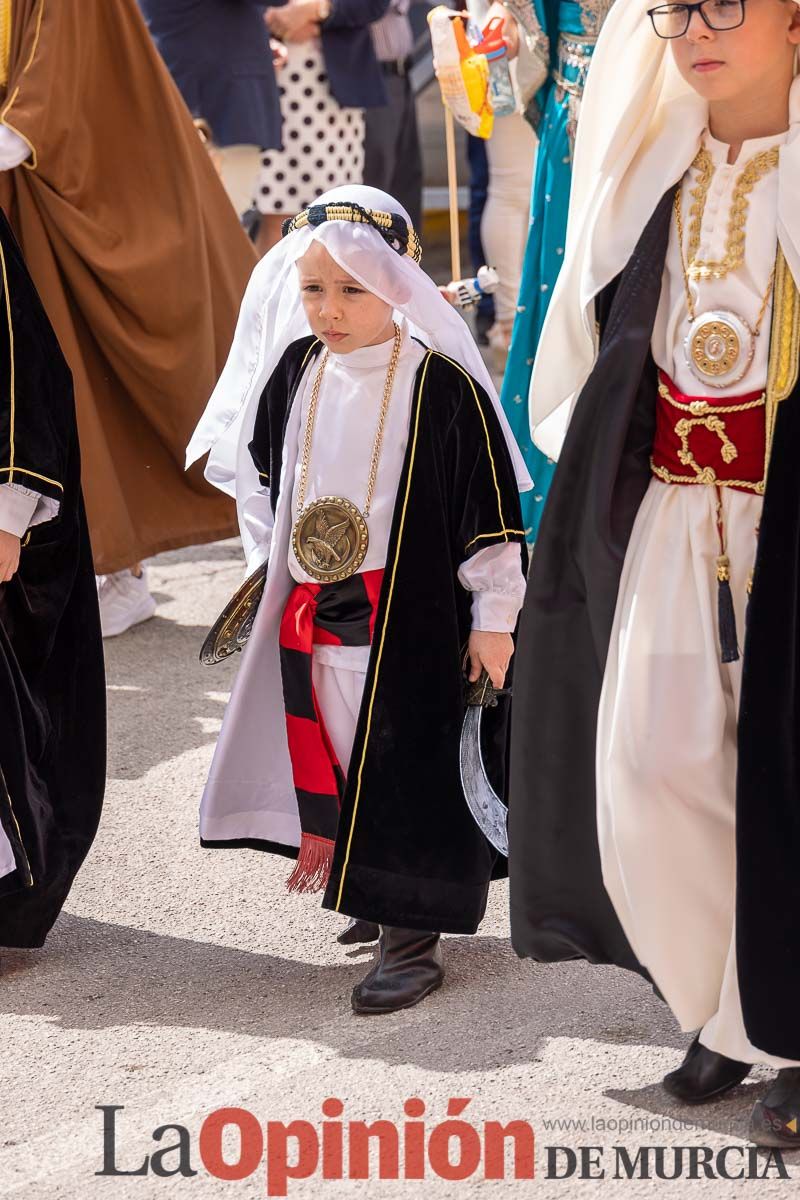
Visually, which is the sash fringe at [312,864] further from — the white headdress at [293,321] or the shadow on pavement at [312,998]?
the white headdress at [293,321]

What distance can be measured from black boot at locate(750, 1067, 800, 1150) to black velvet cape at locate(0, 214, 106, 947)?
1518 millimetres

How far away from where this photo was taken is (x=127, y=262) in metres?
5.55

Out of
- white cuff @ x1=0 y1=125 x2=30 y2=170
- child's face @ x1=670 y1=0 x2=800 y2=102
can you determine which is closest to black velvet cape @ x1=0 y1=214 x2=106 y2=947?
white cuff @ x1=0 y1=125 x2=30 y2=170

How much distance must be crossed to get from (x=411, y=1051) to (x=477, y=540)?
965 mm

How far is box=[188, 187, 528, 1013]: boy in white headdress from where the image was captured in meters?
3.56

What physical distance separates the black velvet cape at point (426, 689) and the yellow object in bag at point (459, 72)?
1.69 meters

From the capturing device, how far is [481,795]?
3.55 meters

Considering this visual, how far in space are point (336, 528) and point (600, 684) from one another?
67cm

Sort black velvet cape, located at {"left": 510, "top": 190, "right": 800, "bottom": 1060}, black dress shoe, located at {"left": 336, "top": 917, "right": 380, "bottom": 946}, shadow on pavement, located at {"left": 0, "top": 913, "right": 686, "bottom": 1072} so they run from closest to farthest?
black velvet cape, located at {"left": 510, "top": 190, "right": 800, "bottom": 1060}
shadow on pavement, located at {"left": 0, "top": 913, "right": 686, "bottom": 1072}
black dress shoe, located at {"left": 336, "top": 917, "right": 380, "bottom": 946}

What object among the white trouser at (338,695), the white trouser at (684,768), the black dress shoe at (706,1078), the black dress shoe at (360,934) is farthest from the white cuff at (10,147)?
the black dress shoe at (706,1078)

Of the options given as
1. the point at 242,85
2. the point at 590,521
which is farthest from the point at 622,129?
the point at 242,85

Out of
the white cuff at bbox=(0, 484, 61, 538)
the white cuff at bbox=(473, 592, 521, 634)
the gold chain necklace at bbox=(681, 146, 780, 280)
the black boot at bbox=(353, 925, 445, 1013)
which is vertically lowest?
the black boot at bbox=(353, 925, 445, 1013)

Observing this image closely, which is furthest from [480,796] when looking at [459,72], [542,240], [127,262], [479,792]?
[127,262]

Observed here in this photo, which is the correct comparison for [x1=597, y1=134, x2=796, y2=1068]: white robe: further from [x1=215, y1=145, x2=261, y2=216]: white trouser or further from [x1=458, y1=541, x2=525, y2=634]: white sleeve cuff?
[x1=215, y1=145, x2=261, y2=216]: white trouser
